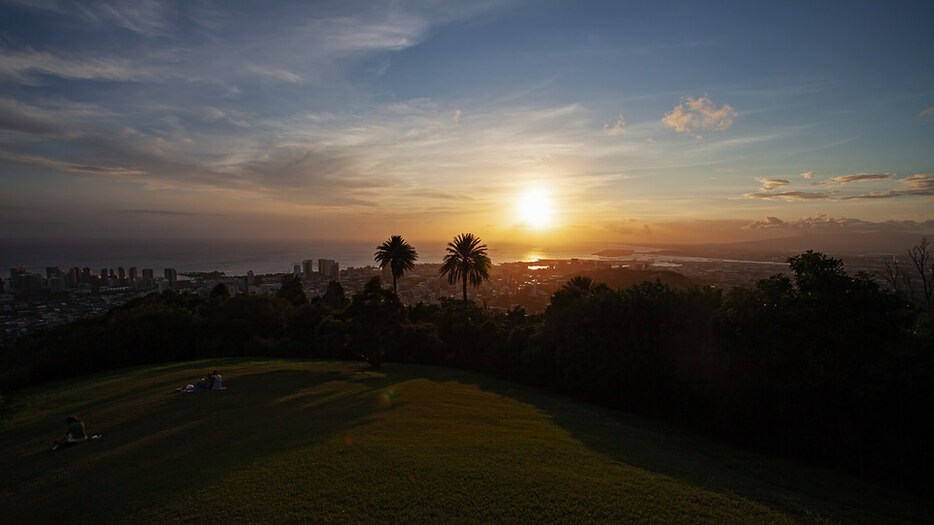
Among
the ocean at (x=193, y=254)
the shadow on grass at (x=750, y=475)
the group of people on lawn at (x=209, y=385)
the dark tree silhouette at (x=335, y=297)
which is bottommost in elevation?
Answer: the shadow on grass at (x=750, y=475)

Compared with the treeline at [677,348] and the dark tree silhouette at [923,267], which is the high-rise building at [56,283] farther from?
the dark tree silhouette at [923,267]

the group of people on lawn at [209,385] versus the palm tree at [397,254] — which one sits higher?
the palm tree at [397,254]

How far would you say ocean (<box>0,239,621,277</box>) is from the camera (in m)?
73.3

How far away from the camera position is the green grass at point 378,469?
7012mm

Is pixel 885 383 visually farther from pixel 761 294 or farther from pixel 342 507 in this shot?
pixel 342 507

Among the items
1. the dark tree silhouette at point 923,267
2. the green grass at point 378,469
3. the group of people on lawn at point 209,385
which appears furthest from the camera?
the dark tree silhouette at point 923,267

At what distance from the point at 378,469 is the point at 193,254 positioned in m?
115

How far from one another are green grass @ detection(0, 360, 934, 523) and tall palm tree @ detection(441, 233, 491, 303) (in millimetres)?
23924

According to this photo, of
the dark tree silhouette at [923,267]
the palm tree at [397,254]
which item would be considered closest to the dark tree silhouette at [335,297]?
the palm tree at [397,254]

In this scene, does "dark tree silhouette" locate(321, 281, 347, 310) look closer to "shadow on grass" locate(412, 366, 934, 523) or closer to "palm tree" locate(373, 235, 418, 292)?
"palm tree" locate(373, 235, 418, 292)

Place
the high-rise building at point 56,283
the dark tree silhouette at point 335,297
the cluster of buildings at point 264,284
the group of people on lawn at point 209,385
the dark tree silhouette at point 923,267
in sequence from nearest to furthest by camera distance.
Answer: the group of people on lawn at point 209,385, the dark tree silhouette at point 923,267, the cluster of buildings at point 264,284, the high-rise building at point 56,283, the dark tree silhouette at point 335,297

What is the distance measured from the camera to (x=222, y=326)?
3158 centimetres

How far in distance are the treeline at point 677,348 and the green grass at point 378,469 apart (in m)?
2.60

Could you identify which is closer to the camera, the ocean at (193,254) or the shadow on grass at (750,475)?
the shadow on grass at (750,475)
